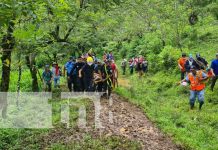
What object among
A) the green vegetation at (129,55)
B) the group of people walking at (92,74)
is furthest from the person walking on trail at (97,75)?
the green vegetation at (129,55)

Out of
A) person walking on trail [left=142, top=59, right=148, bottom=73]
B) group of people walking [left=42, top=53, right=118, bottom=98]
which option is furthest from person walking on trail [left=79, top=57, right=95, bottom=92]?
person walking on trail [left=142, top=59, right=148, bottom=73]

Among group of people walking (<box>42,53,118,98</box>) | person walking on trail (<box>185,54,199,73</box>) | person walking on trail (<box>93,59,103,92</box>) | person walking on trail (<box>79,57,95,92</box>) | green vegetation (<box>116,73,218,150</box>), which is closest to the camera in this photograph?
green vegetation (<box>116,73,218,150</box>)

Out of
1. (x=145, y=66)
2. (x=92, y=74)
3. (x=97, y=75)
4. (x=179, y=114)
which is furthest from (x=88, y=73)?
(x=145, y=66)

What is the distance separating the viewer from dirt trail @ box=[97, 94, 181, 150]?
33.3ft

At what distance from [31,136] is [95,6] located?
23.0ft

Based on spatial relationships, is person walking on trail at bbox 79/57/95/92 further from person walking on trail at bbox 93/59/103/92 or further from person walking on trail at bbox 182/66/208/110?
person walking on trail at bbox 182/66/208/110

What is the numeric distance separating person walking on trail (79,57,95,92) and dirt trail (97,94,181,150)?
4.50 feet

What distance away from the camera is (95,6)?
1609cm

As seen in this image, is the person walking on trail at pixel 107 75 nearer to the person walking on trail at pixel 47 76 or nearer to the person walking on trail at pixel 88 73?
the person walking on trail at pixel 88 73

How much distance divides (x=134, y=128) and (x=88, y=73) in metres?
4.35

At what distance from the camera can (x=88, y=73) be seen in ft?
48.9

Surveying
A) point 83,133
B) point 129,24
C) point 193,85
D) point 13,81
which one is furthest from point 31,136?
point 129,24

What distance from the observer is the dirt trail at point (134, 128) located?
10.1 metres

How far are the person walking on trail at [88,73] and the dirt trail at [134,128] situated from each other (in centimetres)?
137
